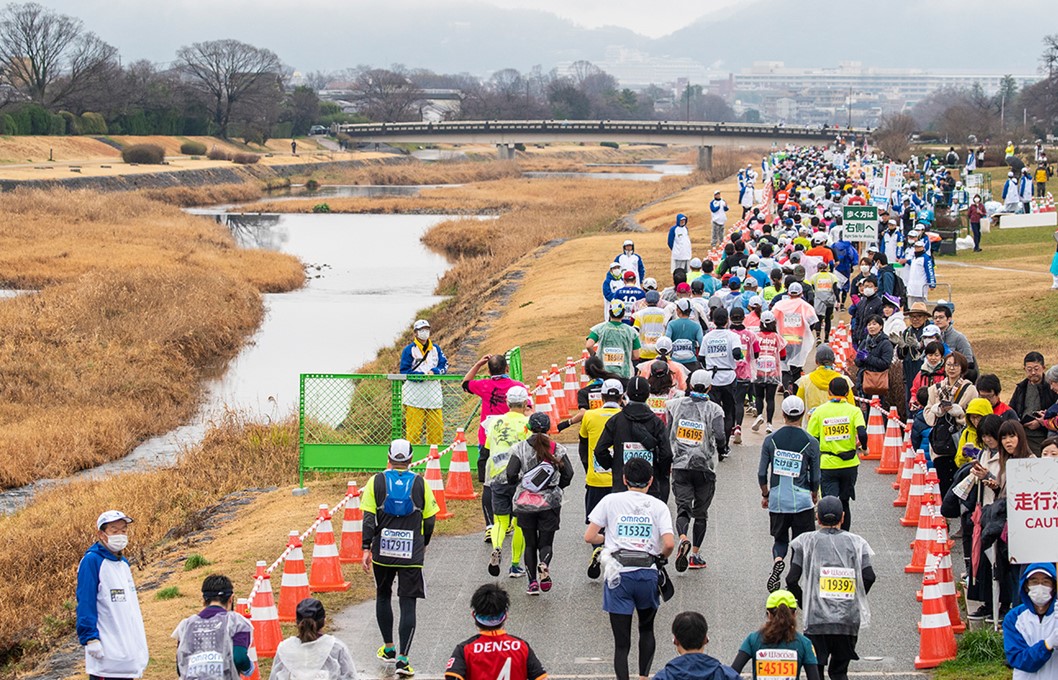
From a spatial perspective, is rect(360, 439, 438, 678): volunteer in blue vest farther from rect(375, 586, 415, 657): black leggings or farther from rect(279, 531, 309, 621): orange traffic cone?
rect(279, 531, 309, 621): orange traffic cone

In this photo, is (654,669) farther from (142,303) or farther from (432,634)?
(142,303)

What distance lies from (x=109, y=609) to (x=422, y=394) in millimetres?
7263

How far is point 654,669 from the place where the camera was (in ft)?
34.7

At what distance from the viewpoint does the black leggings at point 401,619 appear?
34.1 feet

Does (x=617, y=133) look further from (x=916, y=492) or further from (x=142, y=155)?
(x=916, y=492)

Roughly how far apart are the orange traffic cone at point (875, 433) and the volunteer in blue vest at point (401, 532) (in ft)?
26.0

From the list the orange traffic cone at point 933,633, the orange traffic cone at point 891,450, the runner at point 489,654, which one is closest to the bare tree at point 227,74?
the orange traffic cone at point 891,450

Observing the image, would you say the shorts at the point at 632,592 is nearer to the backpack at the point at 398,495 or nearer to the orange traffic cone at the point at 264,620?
the backpack at the point at 398,495

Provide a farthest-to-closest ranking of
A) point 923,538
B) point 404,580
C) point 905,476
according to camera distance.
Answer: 1. point 905,476
2. point 923,538
3. point 404,580

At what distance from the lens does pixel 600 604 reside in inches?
470

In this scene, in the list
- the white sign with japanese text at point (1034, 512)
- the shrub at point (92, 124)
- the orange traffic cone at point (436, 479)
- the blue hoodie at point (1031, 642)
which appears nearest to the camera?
the blue hoodie at point (1031, 642)

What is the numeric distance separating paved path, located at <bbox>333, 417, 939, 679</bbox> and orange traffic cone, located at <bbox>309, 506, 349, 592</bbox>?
41cm

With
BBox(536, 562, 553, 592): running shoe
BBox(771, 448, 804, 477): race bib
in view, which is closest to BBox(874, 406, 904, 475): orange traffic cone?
BBox(771, 448, 804, 477): race bib

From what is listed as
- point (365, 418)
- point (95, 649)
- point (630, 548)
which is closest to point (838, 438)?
point (630, 548)
